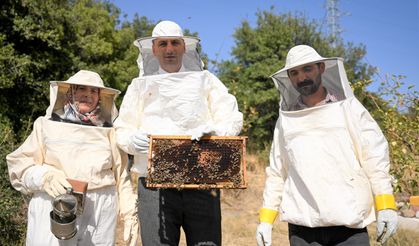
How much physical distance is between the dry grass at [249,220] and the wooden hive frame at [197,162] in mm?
3608

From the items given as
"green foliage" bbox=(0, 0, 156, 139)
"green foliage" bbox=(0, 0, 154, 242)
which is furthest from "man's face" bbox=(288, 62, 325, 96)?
"green foliage" bbox=(0, 0, 156, 139)

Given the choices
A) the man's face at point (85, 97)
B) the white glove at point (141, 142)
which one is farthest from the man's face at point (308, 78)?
the man's face at point (85, 97)

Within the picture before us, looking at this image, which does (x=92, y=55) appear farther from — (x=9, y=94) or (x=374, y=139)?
(x=374, y=139)

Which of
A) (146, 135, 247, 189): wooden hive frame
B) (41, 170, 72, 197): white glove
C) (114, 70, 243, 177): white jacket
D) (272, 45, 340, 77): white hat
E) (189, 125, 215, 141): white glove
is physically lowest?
(41, 170, 72, 197): white glove

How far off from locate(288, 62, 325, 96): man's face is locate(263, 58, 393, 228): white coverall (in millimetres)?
52

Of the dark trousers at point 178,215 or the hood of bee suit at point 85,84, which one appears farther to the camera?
the hood of bee suit at point 85,84

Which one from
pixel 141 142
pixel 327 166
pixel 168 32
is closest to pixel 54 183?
pixel 141 142

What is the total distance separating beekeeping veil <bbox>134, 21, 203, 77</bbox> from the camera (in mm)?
3059

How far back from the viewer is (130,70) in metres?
15.0

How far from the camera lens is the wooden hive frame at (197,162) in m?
2.67

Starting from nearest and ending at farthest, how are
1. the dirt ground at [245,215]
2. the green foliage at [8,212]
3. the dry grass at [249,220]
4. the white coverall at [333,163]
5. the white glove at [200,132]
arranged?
1. the white coverall at [333,163]
2. the white glove at [200,132]
3. the green foliage at [8,212]
4. the dry grass at [249,220]
5. the dirt ground at [245,215]

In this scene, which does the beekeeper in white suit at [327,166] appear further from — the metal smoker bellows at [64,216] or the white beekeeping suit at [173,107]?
the metal smoker bellows at [64,216]

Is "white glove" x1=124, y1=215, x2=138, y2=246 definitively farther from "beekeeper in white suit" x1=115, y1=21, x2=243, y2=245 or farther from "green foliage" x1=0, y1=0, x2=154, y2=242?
"green foliage" x1=0, y1=0, x2=154, y2=242

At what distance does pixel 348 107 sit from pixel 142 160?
4.82 feet
